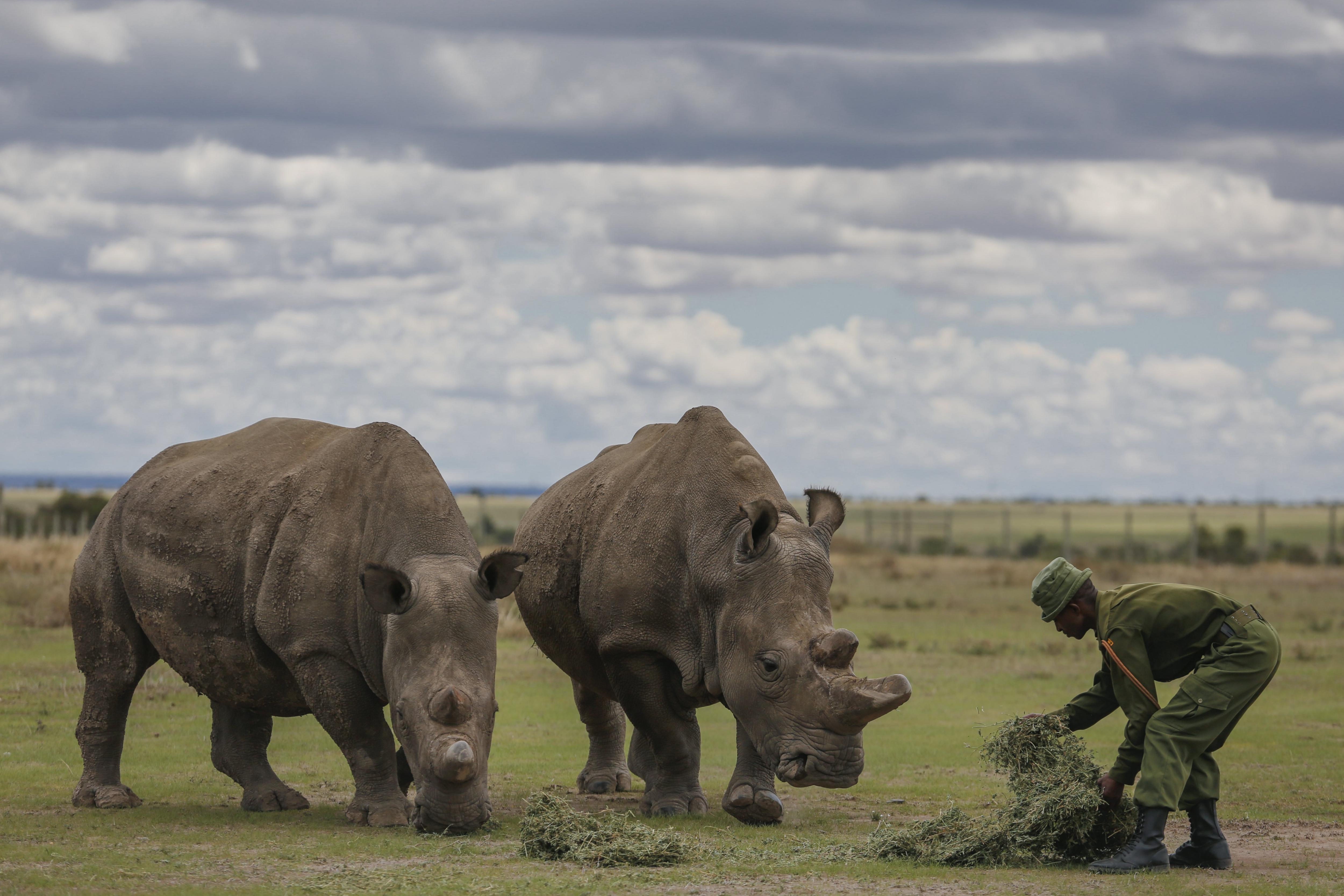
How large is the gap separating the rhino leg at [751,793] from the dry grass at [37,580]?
11.3m

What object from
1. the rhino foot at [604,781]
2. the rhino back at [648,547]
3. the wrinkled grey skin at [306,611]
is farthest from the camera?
the rhino foot at [604,781]

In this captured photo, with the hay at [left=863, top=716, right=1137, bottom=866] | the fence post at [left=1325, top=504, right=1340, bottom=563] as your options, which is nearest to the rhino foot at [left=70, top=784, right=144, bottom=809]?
the hay at [left=863, top=716, right=1137, bottom=866]

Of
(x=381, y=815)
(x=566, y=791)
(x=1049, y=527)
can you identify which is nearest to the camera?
(x=381, y=815)

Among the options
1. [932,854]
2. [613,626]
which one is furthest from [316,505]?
[932,854]

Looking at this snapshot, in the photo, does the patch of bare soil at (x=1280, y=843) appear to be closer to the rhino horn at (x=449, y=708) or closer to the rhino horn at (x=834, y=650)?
the rhino horn at (x=834, y=650)

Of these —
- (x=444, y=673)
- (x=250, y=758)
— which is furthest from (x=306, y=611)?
(x=250, y=758)

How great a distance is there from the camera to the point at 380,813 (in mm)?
10977

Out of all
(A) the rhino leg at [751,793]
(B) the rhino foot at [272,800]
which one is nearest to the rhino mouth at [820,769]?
(A) the rhino leg at [751,793]

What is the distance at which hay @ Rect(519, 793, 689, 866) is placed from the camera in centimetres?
973

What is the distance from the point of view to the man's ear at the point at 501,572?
1054cm

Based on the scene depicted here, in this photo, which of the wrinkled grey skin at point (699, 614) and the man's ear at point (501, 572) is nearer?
the wrinkled grey skin at point (699, 614)

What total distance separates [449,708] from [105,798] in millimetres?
3381

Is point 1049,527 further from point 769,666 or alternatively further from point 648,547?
point 769,666

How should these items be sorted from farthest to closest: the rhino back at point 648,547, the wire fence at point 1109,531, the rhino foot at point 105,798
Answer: the wire fence at point 1109,531 → the rhino foot at point 105,798 → the rhino back at point 648,547
